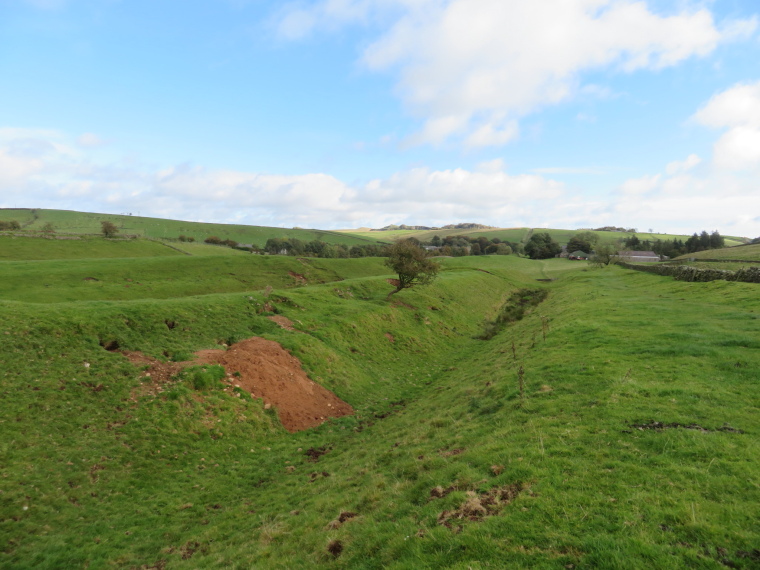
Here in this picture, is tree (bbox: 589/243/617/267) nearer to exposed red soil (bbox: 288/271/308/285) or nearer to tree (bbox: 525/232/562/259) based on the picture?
tree (bbox: 525/232/562/259)

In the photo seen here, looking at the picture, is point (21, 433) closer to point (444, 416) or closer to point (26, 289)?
point (444, 416)

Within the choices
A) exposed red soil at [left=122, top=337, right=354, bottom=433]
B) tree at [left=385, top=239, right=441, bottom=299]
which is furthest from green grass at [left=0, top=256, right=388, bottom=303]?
tree at [left=385, top=239, right=441, bottom=299]

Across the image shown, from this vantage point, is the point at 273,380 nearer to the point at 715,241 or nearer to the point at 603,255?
the point at 603,255

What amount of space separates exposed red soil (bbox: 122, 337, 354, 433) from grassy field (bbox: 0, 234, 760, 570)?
0.89 m

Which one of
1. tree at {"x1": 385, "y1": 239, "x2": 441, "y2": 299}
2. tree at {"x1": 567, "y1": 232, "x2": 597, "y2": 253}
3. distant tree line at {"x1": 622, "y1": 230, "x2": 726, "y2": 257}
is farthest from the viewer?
tree at {"x1": 567, "y1": 232, "x2": 597, "y2": 253}

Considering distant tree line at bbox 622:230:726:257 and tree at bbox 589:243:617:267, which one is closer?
tree at bbox 589:243:617:267

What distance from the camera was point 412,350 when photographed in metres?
35.7

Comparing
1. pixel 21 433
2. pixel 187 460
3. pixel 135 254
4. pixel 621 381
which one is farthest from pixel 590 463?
pixel 135 254

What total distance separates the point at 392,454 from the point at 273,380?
10.9 meters

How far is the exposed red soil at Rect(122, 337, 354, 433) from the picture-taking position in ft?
66.7

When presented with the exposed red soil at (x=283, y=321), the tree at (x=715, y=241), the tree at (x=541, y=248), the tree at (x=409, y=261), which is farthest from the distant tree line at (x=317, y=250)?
the tree at (x=715, y=241)

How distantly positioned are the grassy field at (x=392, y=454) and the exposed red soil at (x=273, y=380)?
2.93 feet

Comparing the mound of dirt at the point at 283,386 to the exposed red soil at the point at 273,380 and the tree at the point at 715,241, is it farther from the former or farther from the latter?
the tree at the point at 715,241

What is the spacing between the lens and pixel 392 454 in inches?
543
